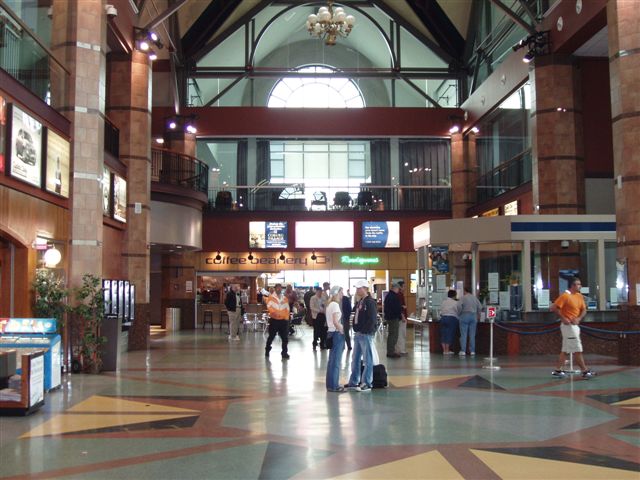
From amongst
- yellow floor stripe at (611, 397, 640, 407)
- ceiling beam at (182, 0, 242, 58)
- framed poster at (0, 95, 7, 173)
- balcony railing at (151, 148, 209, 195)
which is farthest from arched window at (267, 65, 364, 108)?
yellow floor stripe at (611, 397, 640, 407)

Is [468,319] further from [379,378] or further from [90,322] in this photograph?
[90,322]

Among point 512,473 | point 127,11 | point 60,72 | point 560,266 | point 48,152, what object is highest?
point 127,11

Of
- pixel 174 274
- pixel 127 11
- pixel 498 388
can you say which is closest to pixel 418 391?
pixel 498 388

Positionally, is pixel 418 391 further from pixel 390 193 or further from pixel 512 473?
pixel 390 193

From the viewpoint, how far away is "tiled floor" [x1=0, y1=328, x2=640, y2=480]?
5.92 meters

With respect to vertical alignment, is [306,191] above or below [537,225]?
above

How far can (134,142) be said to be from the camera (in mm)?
17969

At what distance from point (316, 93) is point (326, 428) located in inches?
972

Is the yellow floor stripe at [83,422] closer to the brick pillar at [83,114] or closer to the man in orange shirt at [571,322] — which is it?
the brick pillar at [83,114]

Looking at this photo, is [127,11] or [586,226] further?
[127,11]

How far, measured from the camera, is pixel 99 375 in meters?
12.2

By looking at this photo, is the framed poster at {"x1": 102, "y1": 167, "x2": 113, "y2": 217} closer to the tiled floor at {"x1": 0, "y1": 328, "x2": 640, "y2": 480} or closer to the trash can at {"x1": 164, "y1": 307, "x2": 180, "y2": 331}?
the tiled floor at {"x1": 0, "y1": 328, "x2": 640, "y2": 480}

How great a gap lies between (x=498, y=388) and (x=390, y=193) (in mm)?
18811

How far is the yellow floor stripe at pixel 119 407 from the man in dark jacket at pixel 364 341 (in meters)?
2.57
